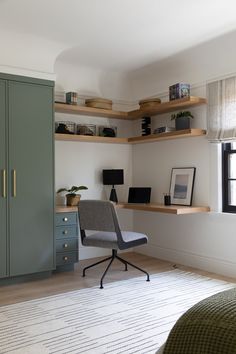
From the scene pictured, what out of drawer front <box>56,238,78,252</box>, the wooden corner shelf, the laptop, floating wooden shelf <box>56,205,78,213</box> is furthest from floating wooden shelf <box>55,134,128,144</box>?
drawer front <box>56,238,78,252</box>

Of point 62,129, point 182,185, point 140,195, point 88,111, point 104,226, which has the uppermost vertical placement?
point 88,111

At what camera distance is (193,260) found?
14.0ft

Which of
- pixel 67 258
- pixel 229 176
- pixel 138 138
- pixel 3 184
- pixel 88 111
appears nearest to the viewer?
pixel 3 184

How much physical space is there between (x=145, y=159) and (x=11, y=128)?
204 centimetres

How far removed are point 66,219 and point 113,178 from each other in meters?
0.98

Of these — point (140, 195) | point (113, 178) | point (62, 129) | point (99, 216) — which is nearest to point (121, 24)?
point (62, 129)

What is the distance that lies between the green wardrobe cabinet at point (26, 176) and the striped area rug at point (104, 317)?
0.67m

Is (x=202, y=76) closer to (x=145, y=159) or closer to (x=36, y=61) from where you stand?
(x=145, y=159)

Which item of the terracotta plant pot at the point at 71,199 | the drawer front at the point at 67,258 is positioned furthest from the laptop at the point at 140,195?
the drawer front at the point at 67,258

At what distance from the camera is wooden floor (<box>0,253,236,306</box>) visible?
333 cm

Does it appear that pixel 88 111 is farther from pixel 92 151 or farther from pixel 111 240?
pixel 111 240

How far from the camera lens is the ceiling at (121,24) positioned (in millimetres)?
3070

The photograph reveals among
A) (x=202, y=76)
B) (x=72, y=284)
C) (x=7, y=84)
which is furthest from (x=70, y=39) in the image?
(x=72, y=284)

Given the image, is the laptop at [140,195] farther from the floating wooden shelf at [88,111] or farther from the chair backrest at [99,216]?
the chair backrest at [99,216]
